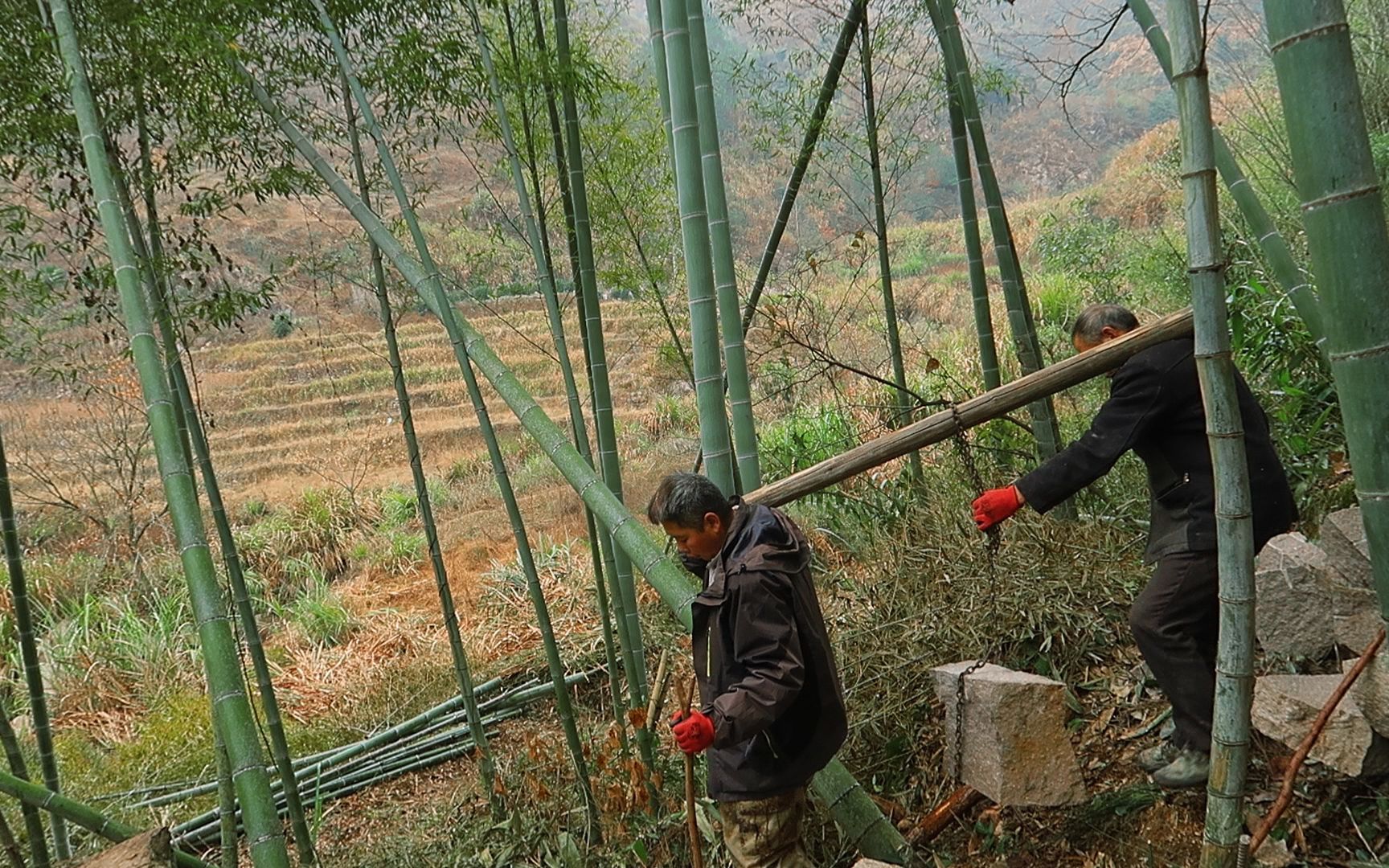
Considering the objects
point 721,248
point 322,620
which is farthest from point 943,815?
point 322,620

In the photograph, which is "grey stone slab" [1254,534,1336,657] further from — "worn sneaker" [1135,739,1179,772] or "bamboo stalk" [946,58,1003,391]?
"bamboo stalk" [946,58,1003,391]

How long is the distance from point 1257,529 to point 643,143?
14.8 ft

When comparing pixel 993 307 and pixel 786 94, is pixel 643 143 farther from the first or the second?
pixel 993 307

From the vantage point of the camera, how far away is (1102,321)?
7.81ft

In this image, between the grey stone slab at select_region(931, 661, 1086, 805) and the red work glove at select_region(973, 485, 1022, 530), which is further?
the grey stone slab at select_region(931, 661, 1086, 805)

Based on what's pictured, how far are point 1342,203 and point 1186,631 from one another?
1412 millimetres

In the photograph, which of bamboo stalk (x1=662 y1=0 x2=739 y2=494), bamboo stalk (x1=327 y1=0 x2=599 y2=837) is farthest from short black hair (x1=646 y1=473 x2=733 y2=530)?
bamboo stalk (x1=327 y1=0 x2=599 y2=837)

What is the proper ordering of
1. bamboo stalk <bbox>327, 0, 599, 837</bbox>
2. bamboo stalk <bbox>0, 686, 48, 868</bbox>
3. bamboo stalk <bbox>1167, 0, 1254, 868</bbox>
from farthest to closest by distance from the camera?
1. bamboo stalk <bbox>327, 0, 599, 837</bbox>
2. bamboo stalk <bbox>0, 686, 48, 868</bbox>
3. bamboo stalk <bbox>1167, 0, 1254, 868</bbox>

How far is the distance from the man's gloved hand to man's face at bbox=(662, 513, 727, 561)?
2 cm

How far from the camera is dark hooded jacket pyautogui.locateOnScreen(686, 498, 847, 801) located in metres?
1.82

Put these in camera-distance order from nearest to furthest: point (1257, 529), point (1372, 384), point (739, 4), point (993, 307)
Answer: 1. point (1372, 384)
2. point (1257, 529)
3. point (739, 4)
4. point (993, 307)

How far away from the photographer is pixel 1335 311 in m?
1.08

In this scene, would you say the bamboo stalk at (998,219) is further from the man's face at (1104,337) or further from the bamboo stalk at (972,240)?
the man's face at (1104,337)

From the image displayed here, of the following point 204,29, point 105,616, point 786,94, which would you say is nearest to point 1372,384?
point 204,29
